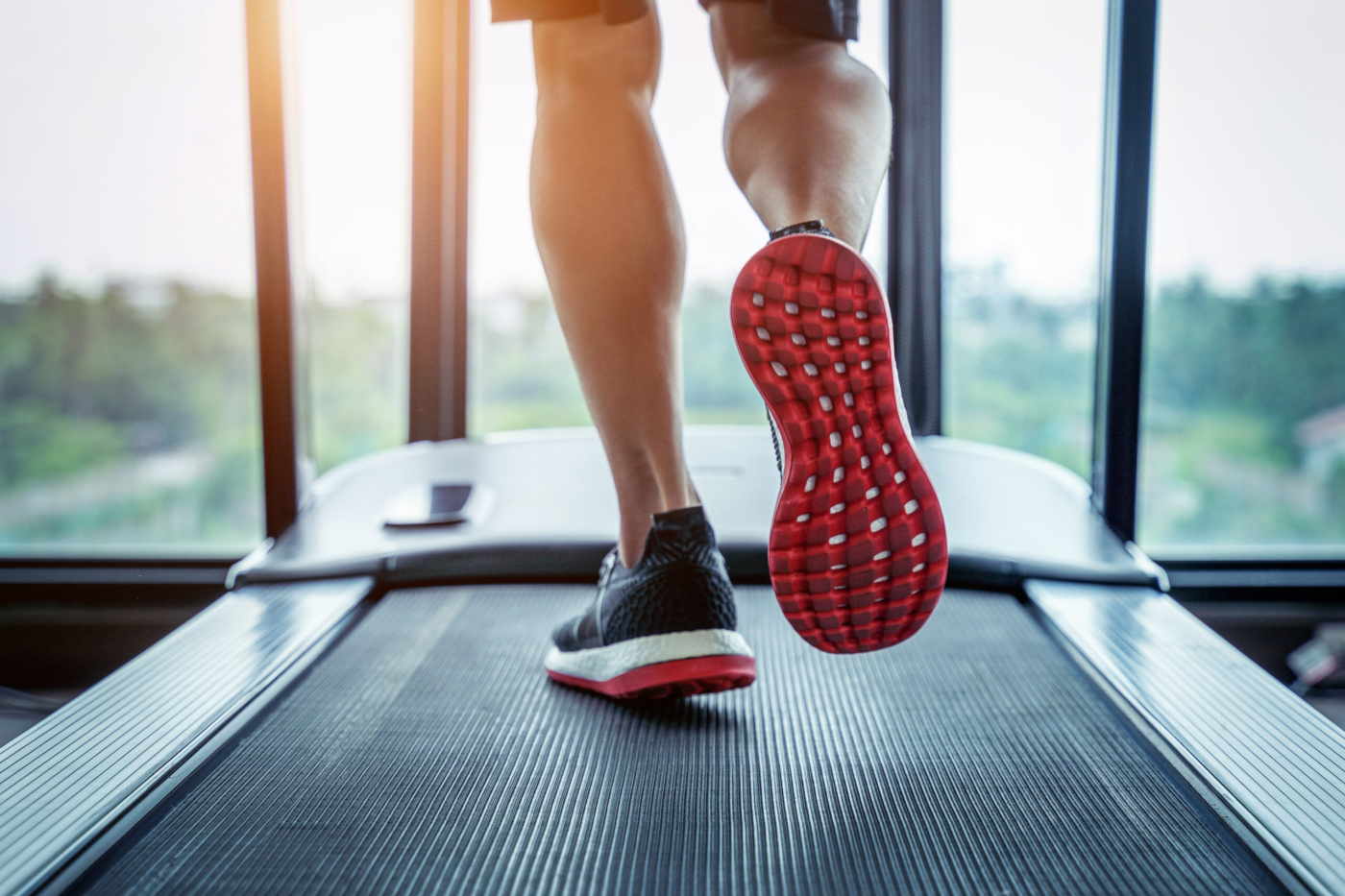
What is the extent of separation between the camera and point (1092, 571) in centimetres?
126

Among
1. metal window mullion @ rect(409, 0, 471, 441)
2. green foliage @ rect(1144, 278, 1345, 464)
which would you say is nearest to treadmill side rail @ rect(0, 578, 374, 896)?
metal window mullion @ rect(409, 0, 471, 441)

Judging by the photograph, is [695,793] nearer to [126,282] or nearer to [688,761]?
Answer: [688,761]

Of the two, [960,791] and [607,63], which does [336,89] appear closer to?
[607,63]

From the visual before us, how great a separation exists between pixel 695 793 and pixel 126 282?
5.15 feet

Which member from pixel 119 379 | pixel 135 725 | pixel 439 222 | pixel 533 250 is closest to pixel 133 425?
pixel 119 379

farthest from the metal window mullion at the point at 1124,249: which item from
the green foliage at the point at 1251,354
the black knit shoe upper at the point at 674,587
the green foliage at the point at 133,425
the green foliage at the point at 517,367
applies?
the green foliage at the point at 133,425

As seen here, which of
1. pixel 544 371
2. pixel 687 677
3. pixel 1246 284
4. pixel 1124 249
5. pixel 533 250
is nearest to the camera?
pixel 687 677

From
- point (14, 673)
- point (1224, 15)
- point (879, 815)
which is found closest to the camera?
point (879, 815)

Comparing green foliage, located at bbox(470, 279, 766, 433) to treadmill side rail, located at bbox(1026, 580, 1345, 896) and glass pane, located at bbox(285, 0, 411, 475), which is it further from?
treadmill side rail, located at bbox(1026, 580, 1345, 896)

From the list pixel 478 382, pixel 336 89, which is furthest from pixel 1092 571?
pixel 336 89

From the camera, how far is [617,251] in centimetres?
83

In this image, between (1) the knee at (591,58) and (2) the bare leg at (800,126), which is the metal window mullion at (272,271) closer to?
(1) the knee at (591,58)

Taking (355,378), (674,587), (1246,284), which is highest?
(1246,284)

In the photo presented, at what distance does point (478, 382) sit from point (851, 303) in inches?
58.9
